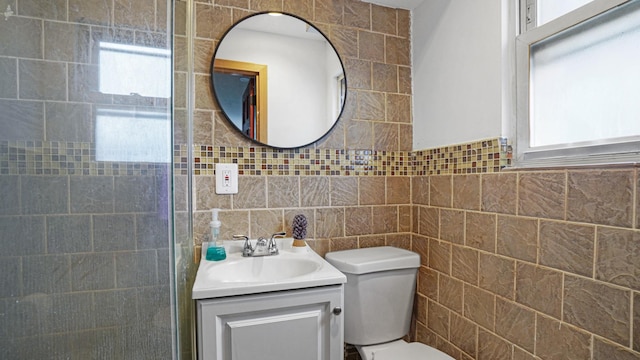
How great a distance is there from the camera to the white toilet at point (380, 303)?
1299mm

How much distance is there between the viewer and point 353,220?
1.56 metres

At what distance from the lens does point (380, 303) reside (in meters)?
1.35

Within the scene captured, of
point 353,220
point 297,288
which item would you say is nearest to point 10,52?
point 297,288

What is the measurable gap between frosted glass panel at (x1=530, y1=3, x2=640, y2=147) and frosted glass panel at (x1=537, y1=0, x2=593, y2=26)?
0.25ft

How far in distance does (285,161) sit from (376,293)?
752 mm

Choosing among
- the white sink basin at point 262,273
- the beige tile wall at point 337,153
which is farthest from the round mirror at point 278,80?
the white sink basin at point 262,273

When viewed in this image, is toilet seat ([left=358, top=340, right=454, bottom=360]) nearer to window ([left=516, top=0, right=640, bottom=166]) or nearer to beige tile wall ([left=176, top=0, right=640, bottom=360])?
beige tile wall ([left=176, top=0, right=640, bottom=360])

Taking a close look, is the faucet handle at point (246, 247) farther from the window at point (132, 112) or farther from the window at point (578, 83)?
the window at point (578, 83)

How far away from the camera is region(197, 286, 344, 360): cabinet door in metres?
0.96

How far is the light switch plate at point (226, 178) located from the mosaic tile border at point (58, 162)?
0.64m

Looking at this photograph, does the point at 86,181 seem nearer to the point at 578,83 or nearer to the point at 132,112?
the point at 132,112

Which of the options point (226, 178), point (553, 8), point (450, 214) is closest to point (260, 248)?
point (226, 178)

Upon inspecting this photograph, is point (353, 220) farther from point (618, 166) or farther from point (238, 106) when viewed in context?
point (618, 166)

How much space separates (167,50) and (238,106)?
59 centimetres
